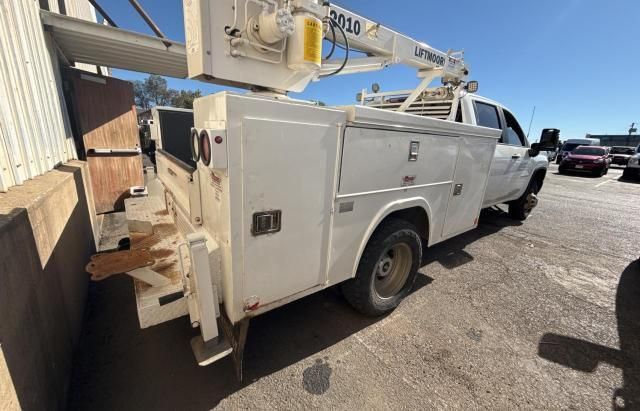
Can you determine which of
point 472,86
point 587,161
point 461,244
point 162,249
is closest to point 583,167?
point 587,161

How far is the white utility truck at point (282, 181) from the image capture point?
154 cm

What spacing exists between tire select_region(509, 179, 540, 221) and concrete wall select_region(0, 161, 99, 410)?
7.38 metres

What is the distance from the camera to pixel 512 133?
485 centimetres

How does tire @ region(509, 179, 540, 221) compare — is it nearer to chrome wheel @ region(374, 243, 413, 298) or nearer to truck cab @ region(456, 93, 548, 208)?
truck cab @ region(456, 93, 548, 208)

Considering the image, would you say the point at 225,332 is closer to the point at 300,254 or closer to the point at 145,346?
the point at 300,254

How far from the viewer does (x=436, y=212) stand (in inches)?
118

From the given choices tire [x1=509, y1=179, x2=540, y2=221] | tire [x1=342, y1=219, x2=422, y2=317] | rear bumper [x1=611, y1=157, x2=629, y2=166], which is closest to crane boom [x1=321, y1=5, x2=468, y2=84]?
tire [x1=342, y1=219, x2=422, y2=317]

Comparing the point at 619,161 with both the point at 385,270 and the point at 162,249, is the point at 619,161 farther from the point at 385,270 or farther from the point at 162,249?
the point at 162,249

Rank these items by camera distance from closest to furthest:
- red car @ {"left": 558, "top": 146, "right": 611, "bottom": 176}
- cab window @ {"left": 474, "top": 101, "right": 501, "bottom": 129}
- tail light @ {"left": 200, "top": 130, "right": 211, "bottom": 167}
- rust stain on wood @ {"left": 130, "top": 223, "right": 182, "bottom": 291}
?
tail light @ {"left": 200, "top": 130, "right": 211, "bottom": 167} < rust stain on wood @ {"left": 130, "top": 223, "right": 182, "bottom": 291} < cab window @ {"left": 474, "top": 101, "right": 501, "bottom": 129} < red car @ {"left": 558, "top": 146, "right": 611, "bottom": 176}

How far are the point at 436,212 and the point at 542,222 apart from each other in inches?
199

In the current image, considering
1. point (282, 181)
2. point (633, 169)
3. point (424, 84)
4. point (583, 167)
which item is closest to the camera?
point (282, 181)

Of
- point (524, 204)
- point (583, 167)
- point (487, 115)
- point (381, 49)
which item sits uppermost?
point (381, 49)

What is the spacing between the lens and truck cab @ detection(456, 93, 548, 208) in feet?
12.7

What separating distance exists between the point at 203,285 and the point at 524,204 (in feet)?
22.7
